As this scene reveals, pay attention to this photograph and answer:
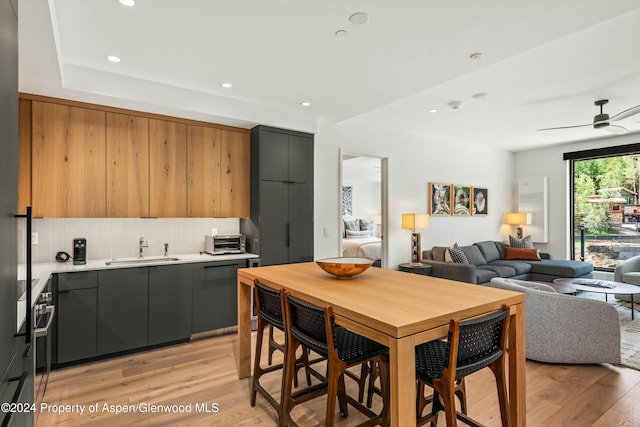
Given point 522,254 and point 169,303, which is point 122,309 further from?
point 522,254

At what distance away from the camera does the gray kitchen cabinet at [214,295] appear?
A: 3627 mm

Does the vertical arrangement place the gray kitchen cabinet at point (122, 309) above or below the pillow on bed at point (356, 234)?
below

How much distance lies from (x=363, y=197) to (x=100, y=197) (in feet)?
23.2

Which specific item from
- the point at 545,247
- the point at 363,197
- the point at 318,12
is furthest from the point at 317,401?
the point at 363,197

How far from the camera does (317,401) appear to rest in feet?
8.11

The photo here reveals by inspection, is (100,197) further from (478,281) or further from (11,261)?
(478,281)

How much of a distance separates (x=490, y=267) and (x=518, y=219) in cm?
208

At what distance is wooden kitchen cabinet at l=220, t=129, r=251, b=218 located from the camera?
161 inches

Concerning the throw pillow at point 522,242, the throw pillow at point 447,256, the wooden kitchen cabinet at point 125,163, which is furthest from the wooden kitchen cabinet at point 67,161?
the throw pillow at point 522,242

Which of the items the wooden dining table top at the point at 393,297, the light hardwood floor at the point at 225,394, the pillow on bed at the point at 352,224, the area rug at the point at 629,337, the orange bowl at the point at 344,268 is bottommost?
the light hardwood floor at the point at 225,394

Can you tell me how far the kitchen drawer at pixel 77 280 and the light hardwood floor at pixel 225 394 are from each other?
71 cm

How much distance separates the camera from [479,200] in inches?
275

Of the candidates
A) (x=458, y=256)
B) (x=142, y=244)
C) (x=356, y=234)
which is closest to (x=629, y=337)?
(x=458, y=256)

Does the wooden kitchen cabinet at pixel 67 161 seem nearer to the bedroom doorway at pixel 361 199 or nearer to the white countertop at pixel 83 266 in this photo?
the white countertop at pixel 83 266
